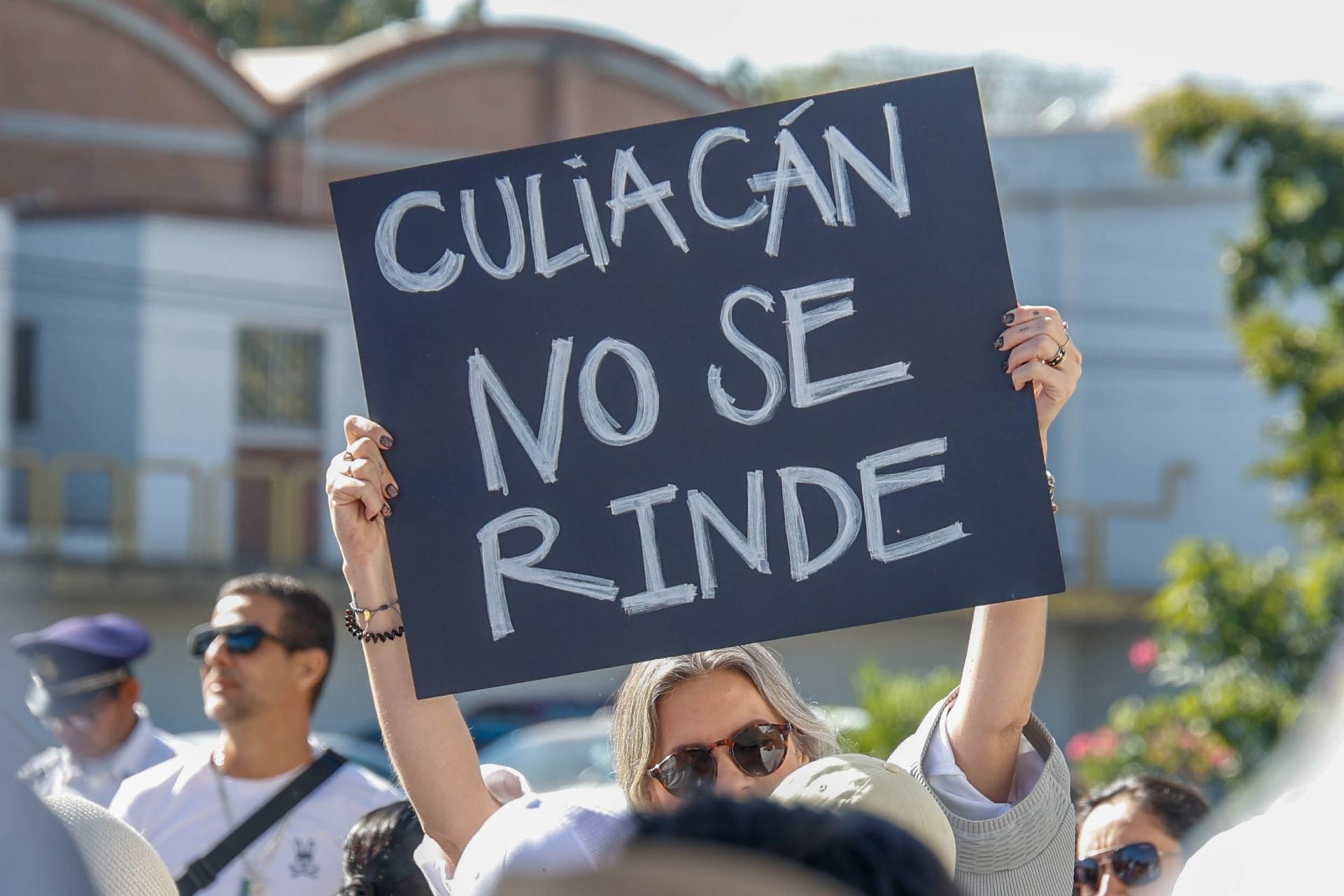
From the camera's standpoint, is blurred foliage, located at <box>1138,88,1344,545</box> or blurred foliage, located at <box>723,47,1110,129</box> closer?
blurred foliage, located at <box>1138,88,1344,545</box>

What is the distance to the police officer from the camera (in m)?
4.96

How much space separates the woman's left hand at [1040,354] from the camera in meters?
2.63

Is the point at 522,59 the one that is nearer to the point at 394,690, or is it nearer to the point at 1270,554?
the point at 1270,554

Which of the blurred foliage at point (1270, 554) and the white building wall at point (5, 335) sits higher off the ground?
the white building wall at point (5, 335)

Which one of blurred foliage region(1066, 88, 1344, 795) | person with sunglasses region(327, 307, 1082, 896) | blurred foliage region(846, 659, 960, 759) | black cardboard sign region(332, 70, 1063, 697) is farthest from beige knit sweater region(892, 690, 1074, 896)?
blurred foliage region(846, 659, 960, 759)

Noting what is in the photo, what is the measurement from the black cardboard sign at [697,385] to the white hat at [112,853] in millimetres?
712

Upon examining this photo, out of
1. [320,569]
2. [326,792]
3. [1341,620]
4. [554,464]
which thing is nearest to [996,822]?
[554,464]

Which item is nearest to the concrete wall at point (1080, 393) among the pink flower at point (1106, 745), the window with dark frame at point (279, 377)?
the window with dark frame at point (279, 377)

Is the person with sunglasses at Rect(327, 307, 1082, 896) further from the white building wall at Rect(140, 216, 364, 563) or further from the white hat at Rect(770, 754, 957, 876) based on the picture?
the white building wall at Rect(140, 216, 364, 563)

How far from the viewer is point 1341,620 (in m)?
10.0

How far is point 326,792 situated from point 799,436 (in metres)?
1.73

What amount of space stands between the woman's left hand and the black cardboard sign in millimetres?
27

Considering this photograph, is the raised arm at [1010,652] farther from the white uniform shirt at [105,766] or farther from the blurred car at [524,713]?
the blurred car at [524,713]

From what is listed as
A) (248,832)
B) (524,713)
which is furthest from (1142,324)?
(248,832)
